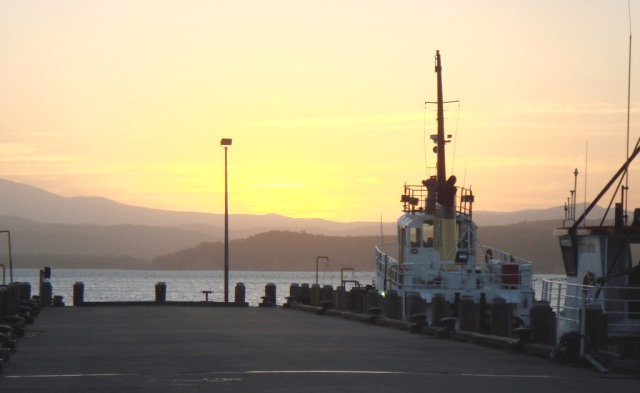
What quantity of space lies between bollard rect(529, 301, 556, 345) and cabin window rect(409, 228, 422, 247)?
886 inches

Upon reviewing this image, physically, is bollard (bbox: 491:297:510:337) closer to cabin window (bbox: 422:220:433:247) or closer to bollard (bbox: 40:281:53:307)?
cabin window (bbox: 422:220:433:247)

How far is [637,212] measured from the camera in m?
24.8

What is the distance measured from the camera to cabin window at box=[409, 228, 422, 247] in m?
43.4

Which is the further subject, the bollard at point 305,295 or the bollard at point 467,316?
the bollard at point 305,295

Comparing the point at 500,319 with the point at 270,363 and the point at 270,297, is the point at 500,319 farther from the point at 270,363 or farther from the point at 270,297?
the point at 270,297

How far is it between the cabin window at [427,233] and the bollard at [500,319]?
17.4 m

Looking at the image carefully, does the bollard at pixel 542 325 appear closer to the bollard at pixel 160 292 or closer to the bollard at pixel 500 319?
the bollard at pixel 500 319

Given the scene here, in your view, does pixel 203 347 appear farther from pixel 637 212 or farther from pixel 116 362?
pixel 637 212

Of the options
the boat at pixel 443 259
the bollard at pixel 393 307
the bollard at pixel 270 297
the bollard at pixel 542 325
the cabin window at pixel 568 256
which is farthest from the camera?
the bollard at pixel 270 297

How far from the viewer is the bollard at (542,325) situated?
67.4 feet

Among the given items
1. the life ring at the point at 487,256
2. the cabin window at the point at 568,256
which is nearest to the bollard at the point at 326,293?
the life ring at the point at 487,256

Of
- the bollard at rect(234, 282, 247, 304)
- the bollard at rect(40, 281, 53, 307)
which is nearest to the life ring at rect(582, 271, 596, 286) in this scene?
the bollard at rect(234, 282, 247, 304)

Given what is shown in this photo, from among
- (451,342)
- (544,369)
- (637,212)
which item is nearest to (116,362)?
(544,369)

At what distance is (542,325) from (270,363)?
5.81 metres
